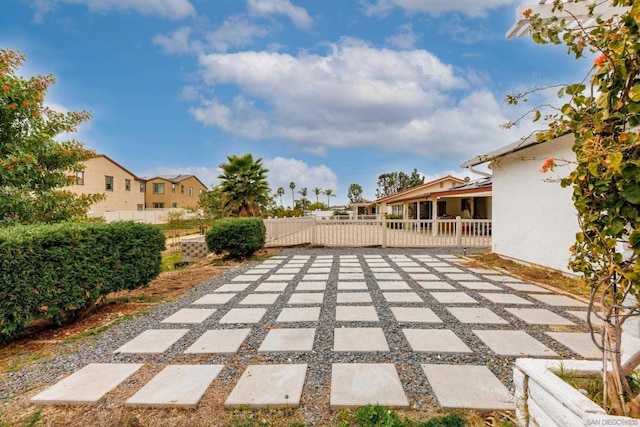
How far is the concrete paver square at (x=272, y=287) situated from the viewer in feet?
15.9

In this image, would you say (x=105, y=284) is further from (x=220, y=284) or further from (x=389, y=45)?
(x=389, y=45)

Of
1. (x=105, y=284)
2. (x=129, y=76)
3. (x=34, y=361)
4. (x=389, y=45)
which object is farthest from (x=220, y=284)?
(x=389, y=45)

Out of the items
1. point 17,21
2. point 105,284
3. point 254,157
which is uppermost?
point 17,21

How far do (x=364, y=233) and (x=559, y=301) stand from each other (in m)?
7.32

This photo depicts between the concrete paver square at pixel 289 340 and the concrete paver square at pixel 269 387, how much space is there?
33cm

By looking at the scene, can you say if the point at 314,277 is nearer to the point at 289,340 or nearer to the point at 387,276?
the point at 387,276

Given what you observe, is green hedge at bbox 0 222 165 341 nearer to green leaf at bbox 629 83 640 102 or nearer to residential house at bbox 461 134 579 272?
green leaf at bbox 629 83 640 102

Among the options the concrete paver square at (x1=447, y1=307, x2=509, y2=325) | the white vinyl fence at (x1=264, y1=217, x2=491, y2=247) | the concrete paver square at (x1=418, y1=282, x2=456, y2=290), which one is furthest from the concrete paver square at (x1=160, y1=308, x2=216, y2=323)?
the white vinyl fence at (x1=264, y1=217, x2=491, y2=247)

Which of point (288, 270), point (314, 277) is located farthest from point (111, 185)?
point (314, 277)

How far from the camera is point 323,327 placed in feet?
10.5

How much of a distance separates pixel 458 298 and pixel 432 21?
878cm

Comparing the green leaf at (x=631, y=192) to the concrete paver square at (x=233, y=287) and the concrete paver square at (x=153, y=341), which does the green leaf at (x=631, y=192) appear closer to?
the concrete paver square at (x=153, y=341)

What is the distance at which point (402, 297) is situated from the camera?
428 centimetres

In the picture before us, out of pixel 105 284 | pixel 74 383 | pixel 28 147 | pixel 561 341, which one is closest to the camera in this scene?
pixel 74 383
